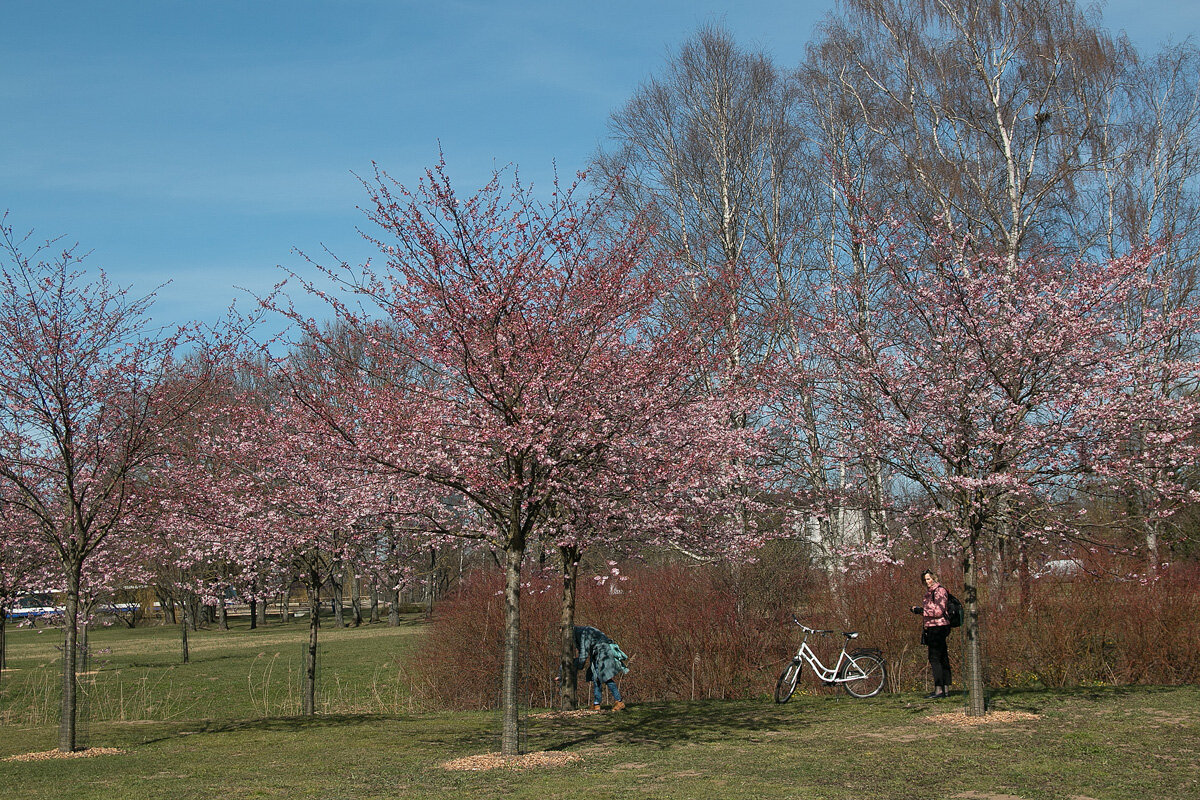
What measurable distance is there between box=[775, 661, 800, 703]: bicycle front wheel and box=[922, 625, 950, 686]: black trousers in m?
1.94

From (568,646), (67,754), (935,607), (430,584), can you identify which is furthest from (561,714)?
(430,584)

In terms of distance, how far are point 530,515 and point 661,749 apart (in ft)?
8.18

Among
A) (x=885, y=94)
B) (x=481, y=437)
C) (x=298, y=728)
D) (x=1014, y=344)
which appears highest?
(x=885, y=94)

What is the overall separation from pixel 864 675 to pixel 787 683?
1.03 meters

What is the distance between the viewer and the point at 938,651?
1155 centimetres

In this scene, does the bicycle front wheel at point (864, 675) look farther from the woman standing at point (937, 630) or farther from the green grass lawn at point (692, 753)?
the woman standing at point (937, 630)

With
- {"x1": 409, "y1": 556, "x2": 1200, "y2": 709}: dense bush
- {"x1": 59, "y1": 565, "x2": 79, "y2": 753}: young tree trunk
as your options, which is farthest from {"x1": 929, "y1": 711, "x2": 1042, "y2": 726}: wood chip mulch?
{"x1": 59, "y1": 565, "x2": 79, "y2": 753}: young tree trunk

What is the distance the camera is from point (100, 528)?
10359mm

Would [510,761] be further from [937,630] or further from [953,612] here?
[953,612]

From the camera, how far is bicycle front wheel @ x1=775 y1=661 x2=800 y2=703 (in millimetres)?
12875

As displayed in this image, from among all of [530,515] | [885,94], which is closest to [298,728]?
[530,515]

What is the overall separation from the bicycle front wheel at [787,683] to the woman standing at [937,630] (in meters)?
1.87

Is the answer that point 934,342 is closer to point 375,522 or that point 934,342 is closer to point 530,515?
point 530,515

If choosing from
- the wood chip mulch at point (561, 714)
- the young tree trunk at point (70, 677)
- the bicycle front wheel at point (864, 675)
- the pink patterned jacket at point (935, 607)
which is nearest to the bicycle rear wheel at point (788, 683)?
the bicycle front wheel at point (864, 675)
